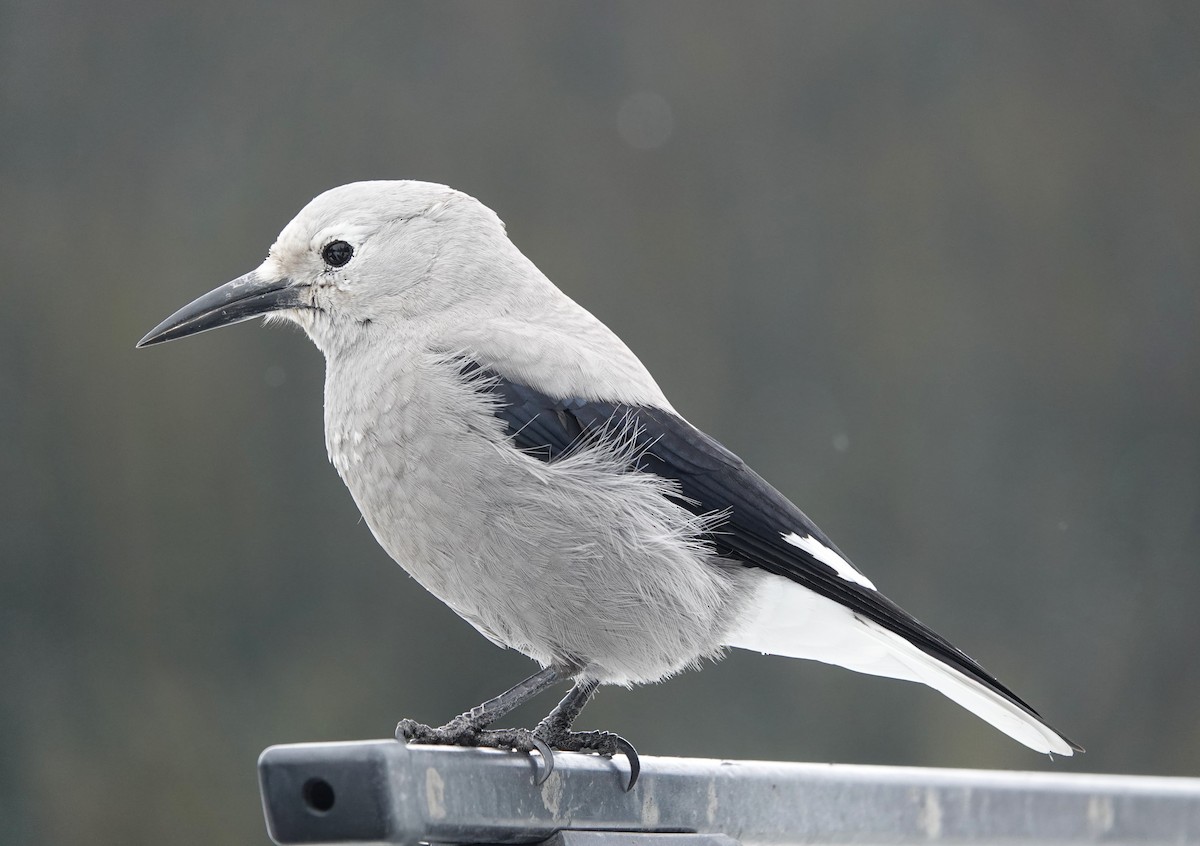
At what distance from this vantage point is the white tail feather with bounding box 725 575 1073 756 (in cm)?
Result: 179

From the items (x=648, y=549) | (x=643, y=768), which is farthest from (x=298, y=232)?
(x=643, y=768)

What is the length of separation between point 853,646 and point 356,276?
2.97 ft

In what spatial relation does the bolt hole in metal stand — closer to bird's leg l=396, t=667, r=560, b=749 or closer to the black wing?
bird's leg l=396, t=667, r=560, b=749

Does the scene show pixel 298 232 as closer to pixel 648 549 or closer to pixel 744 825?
pixel 648 549

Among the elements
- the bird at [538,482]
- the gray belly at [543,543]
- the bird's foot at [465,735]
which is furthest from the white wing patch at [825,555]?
the bird's foot at [465,735]

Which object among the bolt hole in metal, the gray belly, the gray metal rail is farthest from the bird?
the bolt hole in metal

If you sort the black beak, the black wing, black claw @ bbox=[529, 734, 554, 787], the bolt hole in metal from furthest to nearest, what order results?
the black beak, the black wing, black claw @ bbox=[529, 734, 554, 787], the bolt hole in metal

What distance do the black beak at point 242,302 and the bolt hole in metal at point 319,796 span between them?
1.09 m

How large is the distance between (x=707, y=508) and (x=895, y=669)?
1.37 feet

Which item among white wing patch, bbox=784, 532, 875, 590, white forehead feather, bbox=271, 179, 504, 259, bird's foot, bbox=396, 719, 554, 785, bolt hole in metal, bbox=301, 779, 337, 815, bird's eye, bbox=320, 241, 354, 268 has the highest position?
white forehead feather, bbox=271, 179, 504, 259

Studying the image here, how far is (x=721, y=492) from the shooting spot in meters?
1.85

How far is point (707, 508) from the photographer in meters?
1.84

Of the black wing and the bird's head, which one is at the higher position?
Answer: the bird's head

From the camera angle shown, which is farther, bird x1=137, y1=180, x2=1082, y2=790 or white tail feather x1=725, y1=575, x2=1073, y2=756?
white tail feather x1=725, y1=575, x2=1073, y2=756
